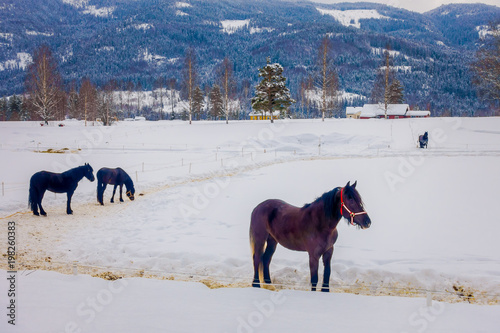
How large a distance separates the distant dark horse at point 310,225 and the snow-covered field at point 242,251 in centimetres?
61

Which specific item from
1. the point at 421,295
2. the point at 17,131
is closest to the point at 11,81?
the point at 17,131

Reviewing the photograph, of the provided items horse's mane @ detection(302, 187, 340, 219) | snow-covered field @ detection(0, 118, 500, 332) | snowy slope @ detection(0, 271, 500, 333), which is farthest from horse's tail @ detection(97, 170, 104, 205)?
horse's mane @ detection(302, 187, 340, 219)

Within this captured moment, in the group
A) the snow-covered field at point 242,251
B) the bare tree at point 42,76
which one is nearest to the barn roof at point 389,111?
the snow-covered field at point 242,251

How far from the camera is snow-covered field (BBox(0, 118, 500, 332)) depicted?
159 inches

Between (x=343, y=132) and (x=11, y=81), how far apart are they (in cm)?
21755

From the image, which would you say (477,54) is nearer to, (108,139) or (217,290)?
(217,290)

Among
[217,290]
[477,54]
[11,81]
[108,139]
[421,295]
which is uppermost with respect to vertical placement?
[11,81]

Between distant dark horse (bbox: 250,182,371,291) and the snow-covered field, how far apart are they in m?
0.61

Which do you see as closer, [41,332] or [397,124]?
[41,332]

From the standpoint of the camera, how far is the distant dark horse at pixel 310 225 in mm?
4836

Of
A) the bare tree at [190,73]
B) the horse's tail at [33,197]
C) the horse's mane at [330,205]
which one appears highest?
the bare tree at [190,73]

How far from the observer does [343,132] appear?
33.4 metres

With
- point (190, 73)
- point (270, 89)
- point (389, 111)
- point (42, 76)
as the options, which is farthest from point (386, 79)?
point (42, 76)

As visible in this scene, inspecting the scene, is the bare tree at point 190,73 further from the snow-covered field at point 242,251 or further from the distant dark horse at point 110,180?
the distant dark horse at point 110,180
